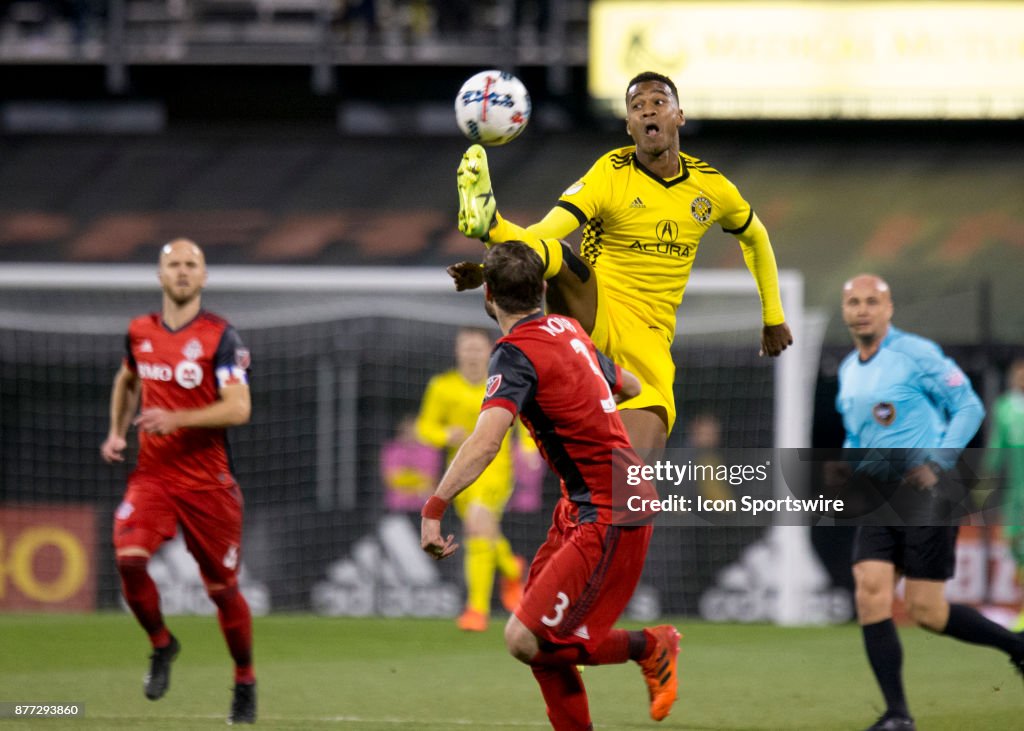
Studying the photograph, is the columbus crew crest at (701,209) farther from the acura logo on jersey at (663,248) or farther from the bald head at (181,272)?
the bald head at (181,272)

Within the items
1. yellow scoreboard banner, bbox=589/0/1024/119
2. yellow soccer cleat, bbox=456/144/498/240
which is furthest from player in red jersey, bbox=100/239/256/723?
yellow scoreboard banner, bbox=589/0/1024/119

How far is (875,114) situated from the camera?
18328 mm

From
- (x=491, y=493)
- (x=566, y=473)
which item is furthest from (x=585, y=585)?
(x=491, y=493)

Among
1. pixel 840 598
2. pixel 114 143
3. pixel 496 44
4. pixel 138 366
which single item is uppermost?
pixel 496 44

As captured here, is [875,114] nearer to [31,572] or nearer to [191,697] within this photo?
[31,572]

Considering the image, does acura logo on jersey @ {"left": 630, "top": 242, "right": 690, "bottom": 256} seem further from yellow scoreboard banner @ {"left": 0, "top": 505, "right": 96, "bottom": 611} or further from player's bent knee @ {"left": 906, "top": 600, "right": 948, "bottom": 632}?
yellow scoreboard banner @ {"left": 0, "top": 505, "right": 96, "bottom": 611}

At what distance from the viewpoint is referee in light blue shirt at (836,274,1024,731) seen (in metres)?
6.52

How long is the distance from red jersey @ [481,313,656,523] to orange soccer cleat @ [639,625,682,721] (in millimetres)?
909

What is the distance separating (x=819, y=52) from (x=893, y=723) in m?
12.6

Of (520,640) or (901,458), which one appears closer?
(520,640)

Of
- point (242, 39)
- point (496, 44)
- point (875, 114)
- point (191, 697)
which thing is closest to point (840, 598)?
point (191, 697)

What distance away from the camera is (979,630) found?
6734mm

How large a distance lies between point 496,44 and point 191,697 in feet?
44.1

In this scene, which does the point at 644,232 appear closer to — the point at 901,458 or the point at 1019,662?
the point at 901,458
